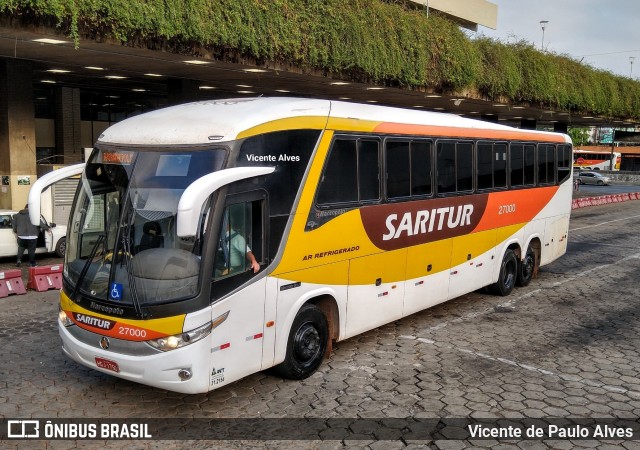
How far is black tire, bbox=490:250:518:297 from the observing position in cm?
1312

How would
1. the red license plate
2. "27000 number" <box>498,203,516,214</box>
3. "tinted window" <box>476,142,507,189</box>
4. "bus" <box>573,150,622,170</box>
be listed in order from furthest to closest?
"bus" <box>573,150,622,170</box>
"27000 number" <box>498,203,516,214</box>
"tinted window" <box>476,142,507,189</box>
the red license plate

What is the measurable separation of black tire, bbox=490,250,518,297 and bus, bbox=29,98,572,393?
3.07 metres

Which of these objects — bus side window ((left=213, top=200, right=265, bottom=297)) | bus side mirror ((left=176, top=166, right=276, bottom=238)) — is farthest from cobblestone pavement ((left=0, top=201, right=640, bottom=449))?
bus side mirror ((left=176, top=166, right=276, bottom=238))

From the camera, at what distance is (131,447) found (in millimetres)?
6387

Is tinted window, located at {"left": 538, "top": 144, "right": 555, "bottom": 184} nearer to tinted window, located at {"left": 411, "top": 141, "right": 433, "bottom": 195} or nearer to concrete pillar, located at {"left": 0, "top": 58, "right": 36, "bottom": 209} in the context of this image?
tinted window, located at {"left": 411, "top": 141, "right": 433, "bottom": 195}

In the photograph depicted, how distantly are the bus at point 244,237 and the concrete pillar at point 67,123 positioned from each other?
24.2 m

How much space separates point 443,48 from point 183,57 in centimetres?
1171

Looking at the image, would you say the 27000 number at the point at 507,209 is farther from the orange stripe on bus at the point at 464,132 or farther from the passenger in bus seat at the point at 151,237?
the passenger in bus seat at the point at 151,237

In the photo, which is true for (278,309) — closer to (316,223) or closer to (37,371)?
(316,223)

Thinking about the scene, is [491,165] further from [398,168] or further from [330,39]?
[330,39]

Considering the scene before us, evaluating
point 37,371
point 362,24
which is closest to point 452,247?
point 37,371

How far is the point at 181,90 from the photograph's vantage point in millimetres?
21266

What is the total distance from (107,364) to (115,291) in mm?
898

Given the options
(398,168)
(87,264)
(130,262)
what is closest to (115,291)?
(130,262)
